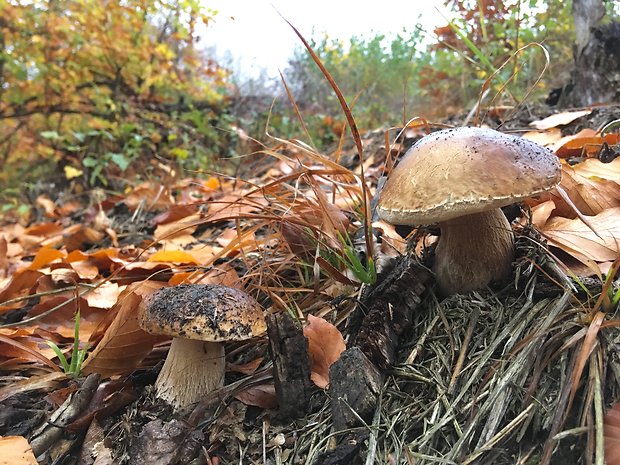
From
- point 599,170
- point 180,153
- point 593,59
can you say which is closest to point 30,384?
point 599,170

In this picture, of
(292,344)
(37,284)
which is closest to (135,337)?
(292,344)

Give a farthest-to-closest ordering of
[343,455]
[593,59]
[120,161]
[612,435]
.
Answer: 1. [120,161]
2. [593,59]
3. [343,455]
4. [612,435]

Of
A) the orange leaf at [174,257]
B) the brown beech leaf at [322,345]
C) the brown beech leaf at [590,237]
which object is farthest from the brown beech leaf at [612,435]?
the orange leaf at [174,257]

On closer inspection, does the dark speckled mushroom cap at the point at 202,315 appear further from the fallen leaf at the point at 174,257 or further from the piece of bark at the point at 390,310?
the fallen leaf at the point at 174,257

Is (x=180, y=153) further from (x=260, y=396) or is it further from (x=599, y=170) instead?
(x=599, y=170)

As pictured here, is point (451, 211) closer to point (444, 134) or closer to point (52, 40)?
point (444, 134)

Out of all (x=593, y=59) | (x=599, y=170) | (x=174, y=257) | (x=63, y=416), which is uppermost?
(x=593, y=59)

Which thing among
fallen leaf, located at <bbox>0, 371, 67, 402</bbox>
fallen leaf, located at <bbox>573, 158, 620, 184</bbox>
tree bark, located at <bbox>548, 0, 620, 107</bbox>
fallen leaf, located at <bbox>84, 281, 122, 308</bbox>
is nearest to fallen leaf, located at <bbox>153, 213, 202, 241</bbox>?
fallen leaf, located at <bbox>84, 281, 122, 308</bbox>
